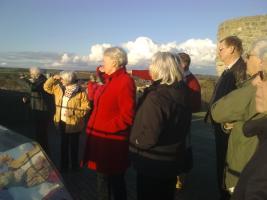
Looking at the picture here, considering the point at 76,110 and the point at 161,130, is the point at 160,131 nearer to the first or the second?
the point at 161,130

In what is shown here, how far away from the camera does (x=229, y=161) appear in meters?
3.28

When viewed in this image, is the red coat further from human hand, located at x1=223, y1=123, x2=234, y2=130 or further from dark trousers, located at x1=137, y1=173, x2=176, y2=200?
human hand, located at x1=223, y1=123, x2=234, y2=130

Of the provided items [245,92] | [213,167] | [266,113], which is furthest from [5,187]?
[213,167]

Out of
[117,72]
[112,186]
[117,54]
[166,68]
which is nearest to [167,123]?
[166,68]

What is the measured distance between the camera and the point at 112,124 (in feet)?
14.5

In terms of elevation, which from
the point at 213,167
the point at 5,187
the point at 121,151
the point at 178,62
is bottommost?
the point at 213,167

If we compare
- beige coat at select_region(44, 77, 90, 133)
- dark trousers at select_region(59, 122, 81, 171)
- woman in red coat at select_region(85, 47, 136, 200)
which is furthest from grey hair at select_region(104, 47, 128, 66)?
dark trousers at select_region(59, 122, 81, 171)

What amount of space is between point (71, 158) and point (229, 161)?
4538 millimetres

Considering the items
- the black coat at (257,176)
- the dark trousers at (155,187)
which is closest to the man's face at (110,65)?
the dark trousers at (155,187)

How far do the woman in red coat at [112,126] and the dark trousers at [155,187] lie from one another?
2.16ft

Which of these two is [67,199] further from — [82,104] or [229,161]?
[82,104]

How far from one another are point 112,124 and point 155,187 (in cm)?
90

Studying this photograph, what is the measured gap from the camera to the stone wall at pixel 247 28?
17875mm

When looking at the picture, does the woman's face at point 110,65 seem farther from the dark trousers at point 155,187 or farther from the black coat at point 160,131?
the dark trousers at point 155,187
